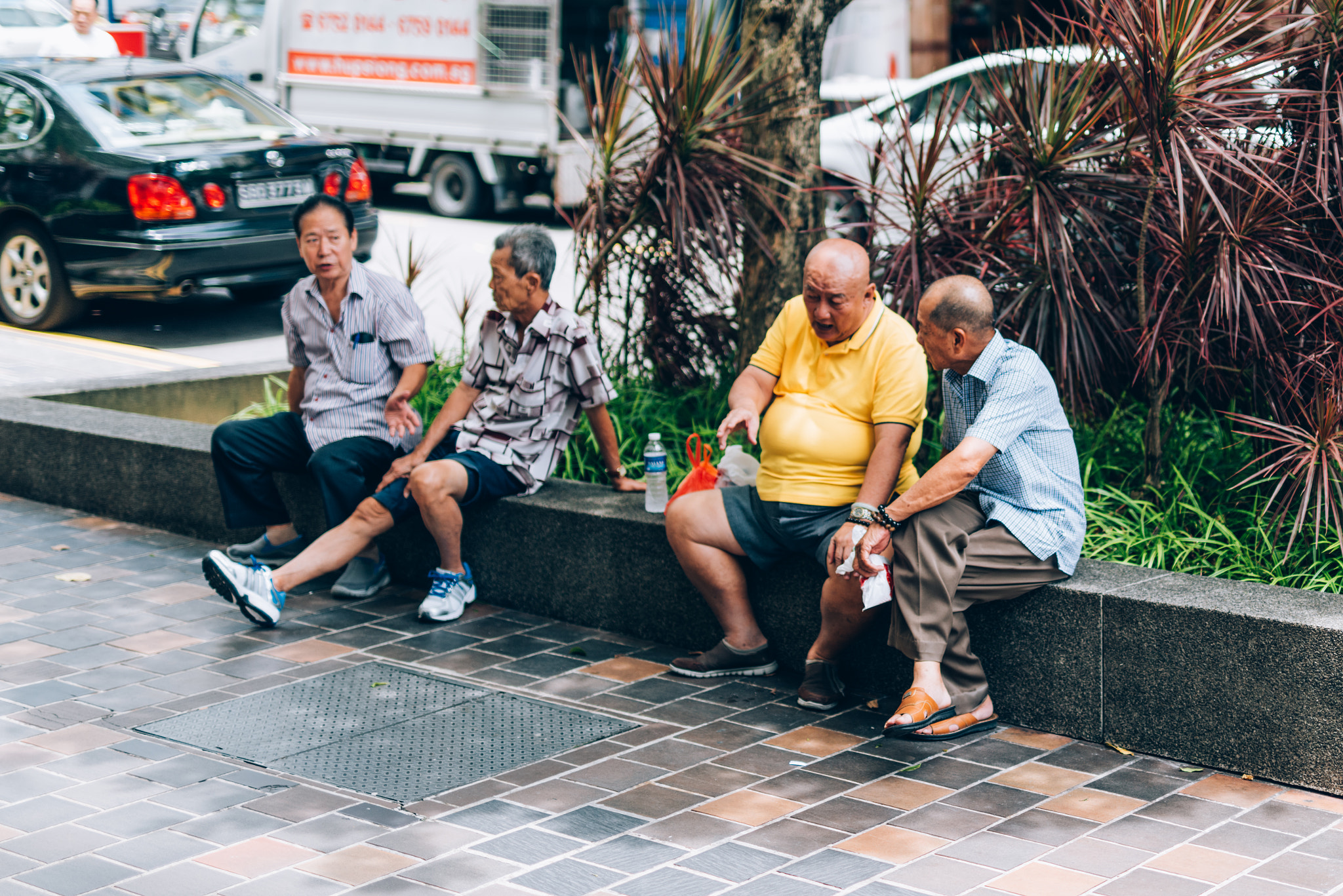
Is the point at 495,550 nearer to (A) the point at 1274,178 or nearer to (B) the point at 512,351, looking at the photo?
(B) the point at 512,351

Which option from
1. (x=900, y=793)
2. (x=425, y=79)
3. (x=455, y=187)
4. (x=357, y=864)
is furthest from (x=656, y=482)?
(x=455, y=187)

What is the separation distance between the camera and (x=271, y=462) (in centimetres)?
590

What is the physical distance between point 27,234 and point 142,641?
6.01 meters

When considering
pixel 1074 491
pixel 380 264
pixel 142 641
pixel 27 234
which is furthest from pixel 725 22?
pixel 380 264

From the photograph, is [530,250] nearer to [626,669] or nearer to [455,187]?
[626,669]

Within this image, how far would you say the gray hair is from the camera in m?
5.36

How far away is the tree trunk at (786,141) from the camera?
6082mm

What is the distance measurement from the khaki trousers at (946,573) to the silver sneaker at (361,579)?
2.22m

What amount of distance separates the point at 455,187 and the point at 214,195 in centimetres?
680

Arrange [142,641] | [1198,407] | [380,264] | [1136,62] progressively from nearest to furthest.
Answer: [1136,62] → [142,641] → [1198,407] → [380,264]

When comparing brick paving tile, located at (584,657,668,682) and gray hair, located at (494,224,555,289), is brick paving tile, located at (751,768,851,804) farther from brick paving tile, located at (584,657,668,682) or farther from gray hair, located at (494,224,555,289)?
gray hair, located at (494,224,555,289)

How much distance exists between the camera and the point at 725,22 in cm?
583

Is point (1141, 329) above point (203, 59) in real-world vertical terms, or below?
below

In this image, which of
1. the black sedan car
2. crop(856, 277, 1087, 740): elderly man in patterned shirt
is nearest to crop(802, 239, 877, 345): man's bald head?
crop(856, 277, 1087, 740): elderly man in patterned shirt
